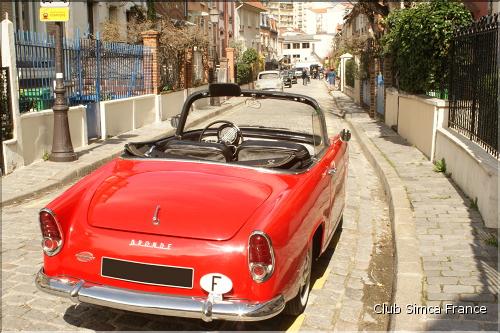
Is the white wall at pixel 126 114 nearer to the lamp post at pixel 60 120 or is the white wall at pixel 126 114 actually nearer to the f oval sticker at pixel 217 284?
the lamp post at pixel 60 120

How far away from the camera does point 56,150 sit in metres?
10.5

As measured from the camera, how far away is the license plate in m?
3.32

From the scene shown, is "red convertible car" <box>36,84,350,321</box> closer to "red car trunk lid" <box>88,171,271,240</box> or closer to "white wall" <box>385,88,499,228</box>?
"red car trunk lid" <box>88,171,271,240</box>

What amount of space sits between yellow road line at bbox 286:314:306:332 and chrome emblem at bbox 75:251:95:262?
56.2 inches

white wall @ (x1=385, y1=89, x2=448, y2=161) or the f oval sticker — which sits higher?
white wall @ (x1=385, y1=89, x2=448, y2=161)

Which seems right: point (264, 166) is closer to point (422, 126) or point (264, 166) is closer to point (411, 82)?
point (422, 126)

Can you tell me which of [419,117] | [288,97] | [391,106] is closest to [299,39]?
[391,106]

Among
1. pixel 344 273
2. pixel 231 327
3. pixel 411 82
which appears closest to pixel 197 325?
pixel 231 327

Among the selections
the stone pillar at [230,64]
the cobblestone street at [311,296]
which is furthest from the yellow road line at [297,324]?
the stone pillar at [230,64]

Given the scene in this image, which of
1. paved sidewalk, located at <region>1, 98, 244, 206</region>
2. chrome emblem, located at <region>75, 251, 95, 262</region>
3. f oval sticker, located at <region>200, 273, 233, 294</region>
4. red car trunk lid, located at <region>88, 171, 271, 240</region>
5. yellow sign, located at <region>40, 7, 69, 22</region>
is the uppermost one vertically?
yellow sign, located at <region>40, 7, 69, 22</region>

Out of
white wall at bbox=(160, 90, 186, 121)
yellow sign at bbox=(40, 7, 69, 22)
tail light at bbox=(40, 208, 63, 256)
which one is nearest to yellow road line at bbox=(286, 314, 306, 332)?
tail light at bbox=(40, 208, 63, 256)

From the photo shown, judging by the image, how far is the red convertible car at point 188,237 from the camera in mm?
3293

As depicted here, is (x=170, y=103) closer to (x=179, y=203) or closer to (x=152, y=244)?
(x=179, y=203)

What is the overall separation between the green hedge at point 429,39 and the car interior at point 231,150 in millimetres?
5980
